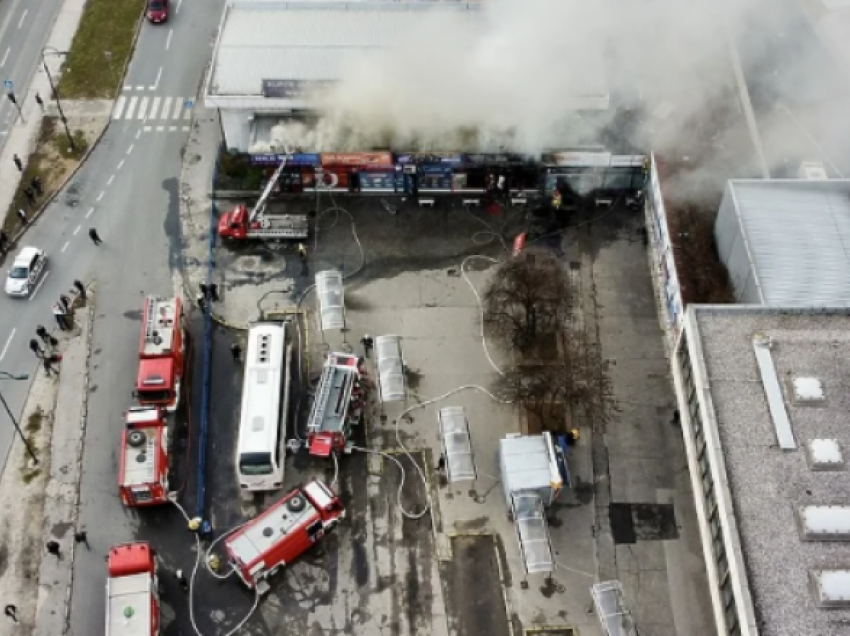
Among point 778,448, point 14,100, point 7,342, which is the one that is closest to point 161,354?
point 7,342

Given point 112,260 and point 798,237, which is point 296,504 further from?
point 798,237

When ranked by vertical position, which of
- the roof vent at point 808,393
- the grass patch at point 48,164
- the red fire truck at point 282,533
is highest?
the grass patch at point 48,164

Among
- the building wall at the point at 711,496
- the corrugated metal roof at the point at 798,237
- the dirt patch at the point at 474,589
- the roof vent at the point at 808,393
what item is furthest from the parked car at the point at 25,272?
the roof vent at the point at 808,393

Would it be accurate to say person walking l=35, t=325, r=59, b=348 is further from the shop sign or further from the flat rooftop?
the flat rooftop

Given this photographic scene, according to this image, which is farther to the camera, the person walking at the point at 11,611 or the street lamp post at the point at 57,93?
the street lamp post at the point at 57,93

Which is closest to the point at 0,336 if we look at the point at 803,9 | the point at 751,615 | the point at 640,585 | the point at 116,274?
the point at 116,274

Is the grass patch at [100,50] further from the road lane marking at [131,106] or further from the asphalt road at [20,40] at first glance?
the asphalt road at [20,40]

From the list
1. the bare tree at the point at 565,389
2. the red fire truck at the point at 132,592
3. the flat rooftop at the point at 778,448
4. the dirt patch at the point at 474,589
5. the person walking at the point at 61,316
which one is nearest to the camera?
the flat rooftop at the point at 778,448
